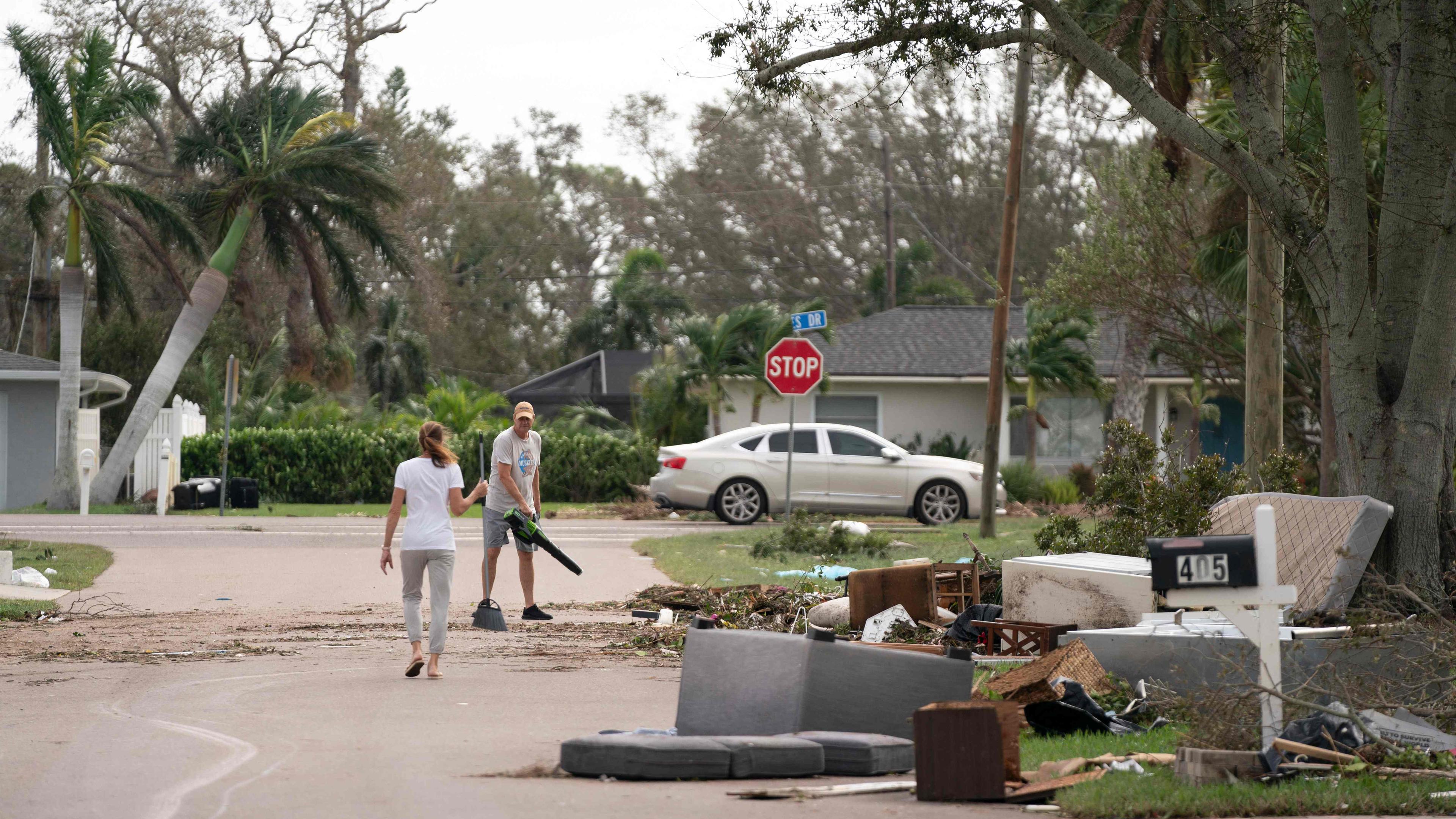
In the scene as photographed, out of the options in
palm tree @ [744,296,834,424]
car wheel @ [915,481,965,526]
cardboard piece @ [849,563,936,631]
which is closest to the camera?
cardboard piece @ [849,563,936,631]

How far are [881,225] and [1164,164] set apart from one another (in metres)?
31.5

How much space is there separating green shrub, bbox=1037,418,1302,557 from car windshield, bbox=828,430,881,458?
1062cm

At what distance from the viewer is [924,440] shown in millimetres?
32688

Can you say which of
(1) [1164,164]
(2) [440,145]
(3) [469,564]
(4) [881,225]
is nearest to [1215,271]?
(1) [1164,164]

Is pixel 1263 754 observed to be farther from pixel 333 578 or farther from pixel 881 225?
pixel 881 225

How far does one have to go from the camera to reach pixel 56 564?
617 inches

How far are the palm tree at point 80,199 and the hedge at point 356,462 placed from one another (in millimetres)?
2851

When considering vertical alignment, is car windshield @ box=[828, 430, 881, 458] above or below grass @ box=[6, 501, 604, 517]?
above

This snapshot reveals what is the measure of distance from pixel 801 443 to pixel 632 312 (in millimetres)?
25854

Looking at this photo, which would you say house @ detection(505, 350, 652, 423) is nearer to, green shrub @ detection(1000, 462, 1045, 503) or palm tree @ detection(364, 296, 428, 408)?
palm tree @ detection(364, 296, 428, 408)

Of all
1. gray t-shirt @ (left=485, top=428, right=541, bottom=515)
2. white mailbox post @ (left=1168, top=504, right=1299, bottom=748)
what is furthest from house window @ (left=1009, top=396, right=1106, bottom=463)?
white mailbox post @ (left=1168, top=504, right=1299, bottom=748)

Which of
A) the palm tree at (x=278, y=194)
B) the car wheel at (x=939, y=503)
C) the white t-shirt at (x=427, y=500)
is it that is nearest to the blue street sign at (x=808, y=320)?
the car wheel at (x=939, y=503)

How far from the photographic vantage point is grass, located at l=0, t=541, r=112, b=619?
40.3 feet

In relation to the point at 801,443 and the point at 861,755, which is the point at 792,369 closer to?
the point at 801,443
